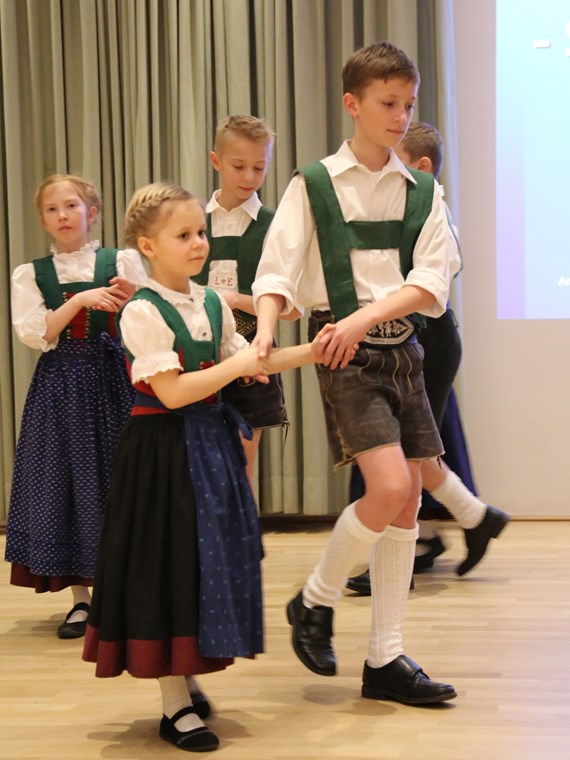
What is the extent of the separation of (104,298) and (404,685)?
4.03 feet

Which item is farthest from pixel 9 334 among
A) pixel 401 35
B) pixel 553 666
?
pixel 553 666

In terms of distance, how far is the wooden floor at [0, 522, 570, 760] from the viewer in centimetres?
196

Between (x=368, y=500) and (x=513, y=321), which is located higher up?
(x=513, y=321)

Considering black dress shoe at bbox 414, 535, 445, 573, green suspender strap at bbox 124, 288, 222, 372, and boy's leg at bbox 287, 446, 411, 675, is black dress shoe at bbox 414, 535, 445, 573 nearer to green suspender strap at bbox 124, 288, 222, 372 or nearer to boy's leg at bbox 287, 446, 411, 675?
boy's leg at bbox 287, 446, 411, 675

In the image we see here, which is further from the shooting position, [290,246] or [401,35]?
[401,35]

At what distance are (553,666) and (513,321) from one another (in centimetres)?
211

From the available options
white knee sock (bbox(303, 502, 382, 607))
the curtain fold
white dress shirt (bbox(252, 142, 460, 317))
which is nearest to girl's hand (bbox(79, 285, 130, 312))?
white dress shirt (bbox(252, 142, 460, 317))

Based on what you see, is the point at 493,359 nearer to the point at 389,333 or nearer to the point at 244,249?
the point at 244,249

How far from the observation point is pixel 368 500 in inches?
83.1

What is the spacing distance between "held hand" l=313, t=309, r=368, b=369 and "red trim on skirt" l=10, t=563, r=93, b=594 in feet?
3.64

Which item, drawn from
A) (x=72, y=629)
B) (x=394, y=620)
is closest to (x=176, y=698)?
(x=394, y=620)

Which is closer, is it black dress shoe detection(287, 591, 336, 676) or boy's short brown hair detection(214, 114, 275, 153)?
black dress shoe detection(287, 591, 336, 676)

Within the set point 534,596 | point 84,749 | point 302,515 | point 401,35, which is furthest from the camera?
point 302,515

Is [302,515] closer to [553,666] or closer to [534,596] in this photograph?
[534,596]
